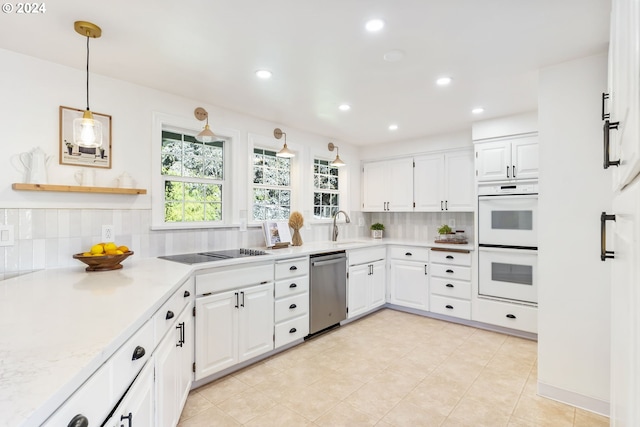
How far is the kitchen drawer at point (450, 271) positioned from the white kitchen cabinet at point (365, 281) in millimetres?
658

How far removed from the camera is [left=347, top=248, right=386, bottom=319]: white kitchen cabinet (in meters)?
3.86

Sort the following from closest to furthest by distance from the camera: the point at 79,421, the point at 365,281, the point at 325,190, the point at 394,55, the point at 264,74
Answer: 1. the point at 79,421
2. the point at 394,55
3. the point at 264,74
4. the point at 365,281
5. the point at 325,190

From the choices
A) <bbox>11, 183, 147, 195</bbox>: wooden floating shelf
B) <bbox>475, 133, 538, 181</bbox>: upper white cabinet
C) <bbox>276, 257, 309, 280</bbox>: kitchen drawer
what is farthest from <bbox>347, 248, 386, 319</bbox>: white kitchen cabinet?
<bbox>11, 183, 147, 195</bbox>: wooden floating shelf

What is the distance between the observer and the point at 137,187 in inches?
105

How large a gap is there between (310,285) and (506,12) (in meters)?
2.65

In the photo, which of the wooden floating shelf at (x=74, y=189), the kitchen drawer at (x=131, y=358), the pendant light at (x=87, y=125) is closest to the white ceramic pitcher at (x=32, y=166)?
the wooden floating shelf at (x=74, y=189)

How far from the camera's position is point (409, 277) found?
4.25 meters

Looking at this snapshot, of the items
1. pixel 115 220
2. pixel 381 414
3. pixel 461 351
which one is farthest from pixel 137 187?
pixel 461 351

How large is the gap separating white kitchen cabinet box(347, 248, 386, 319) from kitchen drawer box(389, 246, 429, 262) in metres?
0.14

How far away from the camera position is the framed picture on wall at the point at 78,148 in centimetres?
233

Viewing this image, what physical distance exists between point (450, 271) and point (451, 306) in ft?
1.39

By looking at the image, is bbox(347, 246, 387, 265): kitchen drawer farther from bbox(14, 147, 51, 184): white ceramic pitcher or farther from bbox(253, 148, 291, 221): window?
bbox(14, 147, 51, 184): white ceramic pitcher

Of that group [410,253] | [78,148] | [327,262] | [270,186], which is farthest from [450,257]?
[78,148]

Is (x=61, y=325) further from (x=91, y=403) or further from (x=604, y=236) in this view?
(x=604, y=236)
